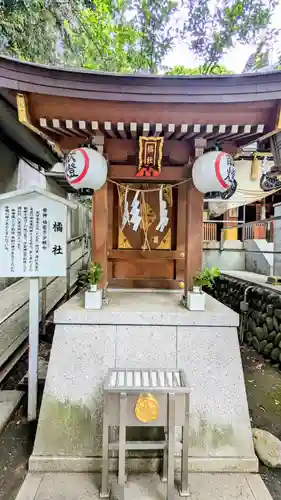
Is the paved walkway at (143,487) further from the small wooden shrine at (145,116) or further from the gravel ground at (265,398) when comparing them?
the small wooden shrine at (145,116)

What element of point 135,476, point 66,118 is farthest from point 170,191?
point 135,476

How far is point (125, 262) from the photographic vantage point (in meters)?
4.98

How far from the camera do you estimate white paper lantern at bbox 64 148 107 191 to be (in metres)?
3.33

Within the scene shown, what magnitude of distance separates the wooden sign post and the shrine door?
1.70 m

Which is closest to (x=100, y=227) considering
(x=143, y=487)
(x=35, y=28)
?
(x=143, y=487)

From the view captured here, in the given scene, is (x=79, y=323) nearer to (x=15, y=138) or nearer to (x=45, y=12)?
(x=15, y=138)

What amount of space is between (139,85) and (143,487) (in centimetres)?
377

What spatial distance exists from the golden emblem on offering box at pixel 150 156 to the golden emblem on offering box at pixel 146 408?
2681 mm

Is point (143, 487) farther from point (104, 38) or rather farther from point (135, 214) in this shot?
point (104, 38)

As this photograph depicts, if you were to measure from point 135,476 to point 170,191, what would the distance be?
389 cm

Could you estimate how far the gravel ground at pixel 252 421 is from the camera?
2473 mm

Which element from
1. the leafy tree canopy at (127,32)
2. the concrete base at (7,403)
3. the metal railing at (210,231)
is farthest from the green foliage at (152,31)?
the concrete base at (7,403)

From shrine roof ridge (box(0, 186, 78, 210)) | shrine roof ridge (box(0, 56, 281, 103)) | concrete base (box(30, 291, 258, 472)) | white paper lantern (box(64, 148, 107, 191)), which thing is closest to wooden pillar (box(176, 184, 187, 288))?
concrete base (box(30, 291, 258, 472))

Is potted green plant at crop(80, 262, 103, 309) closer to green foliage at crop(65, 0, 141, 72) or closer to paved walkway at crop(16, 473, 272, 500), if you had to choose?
paved walkway at crop(16, 473, 272, 500)
